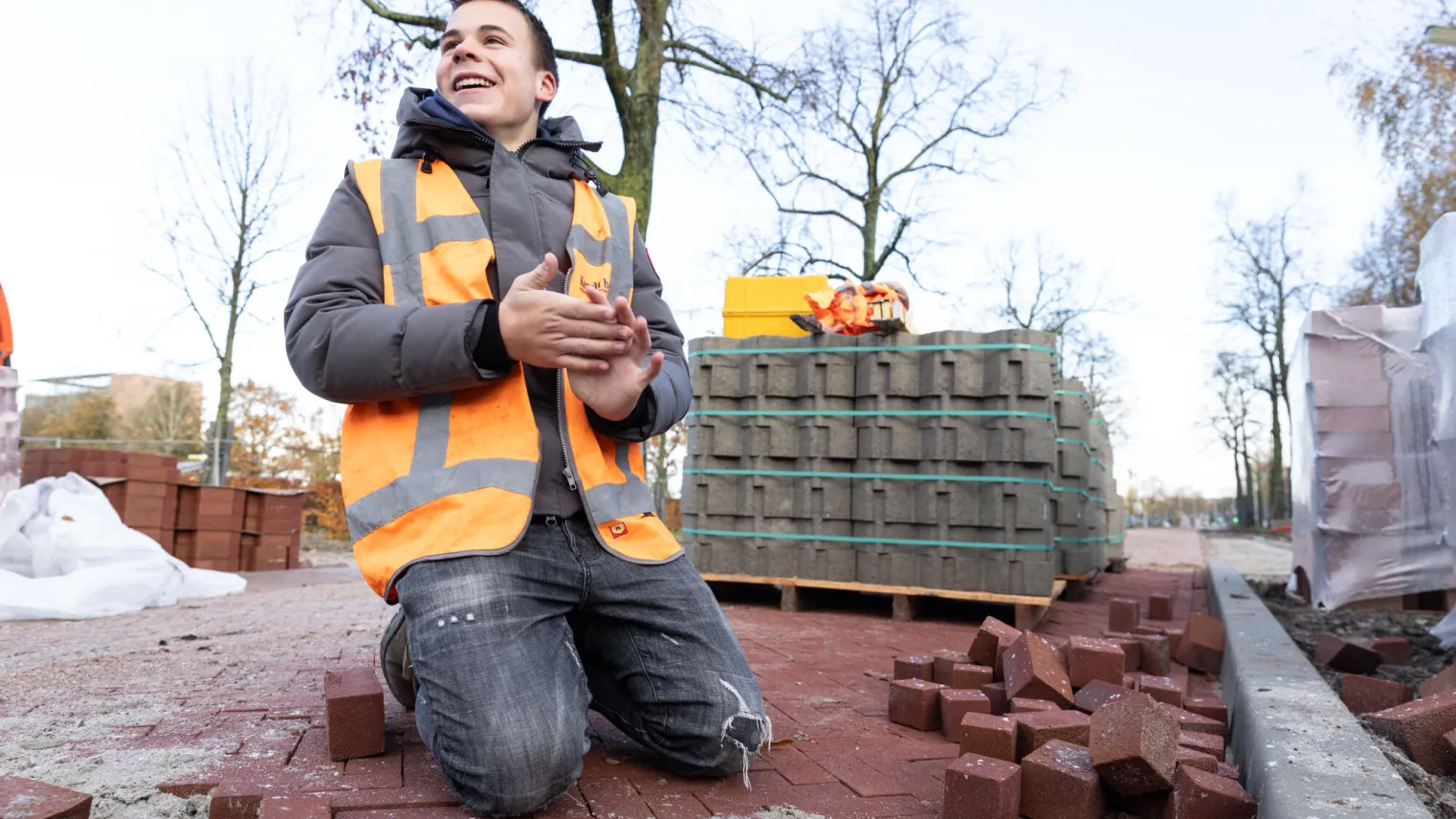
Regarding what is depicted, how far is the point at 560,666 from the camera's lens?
2303 mm

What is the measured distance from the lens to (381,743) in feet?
7.91

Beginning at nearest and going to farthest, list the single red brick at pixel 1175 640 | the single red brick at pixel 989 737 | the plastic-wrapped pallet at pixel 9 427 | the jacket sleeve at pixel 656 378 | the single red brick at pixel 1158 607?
1. the single red brick at pixel 989 737
2. the jacket sleeve at pixel 656 378
3. the single red brick at pixel 1175 640
4. the single red brick at pixel 1158 607
5. the plastic-wrapped pallet at pixel 9 427

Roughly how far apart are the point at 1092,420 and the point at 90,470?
901 cm

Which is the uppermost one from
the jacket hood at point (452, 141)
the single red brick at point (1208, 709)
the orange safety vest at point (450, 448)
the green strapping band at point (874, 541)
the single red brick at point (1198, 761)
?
the jacket hood at point (452, 141)

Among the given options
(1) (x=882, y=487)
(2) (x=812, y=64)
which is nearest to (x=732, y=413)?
(1) (x=882, y=487)

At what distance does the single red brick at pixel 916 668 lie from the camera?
336 centimetres

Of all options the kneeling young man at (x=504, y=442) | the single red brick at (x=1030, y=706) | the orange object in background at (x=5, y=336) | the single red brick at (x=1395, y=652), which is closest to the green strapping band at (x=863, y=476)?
the single red brick at (x=1395, y=652)

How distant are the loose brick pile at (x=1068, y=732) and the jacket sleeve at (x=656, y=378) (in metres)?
1.12

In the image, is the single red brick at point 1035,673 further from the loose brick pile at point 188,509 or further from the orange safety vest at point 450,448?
the loose brick pile at point 188,509

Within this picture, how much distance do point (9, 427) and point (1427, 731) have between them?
7990 mm

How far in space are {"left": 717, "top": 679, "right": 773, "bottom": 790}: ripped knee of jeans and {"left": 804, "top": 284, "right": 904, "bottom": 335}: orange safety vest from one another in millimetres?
3662

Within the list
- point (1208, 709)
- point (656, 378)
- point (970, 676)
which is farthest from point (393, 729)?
A: point (1208, 709)

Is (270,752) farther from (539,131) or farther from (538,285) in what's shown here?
(539,131)

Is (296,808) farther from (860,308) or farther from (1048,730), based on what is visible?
(860,308)
